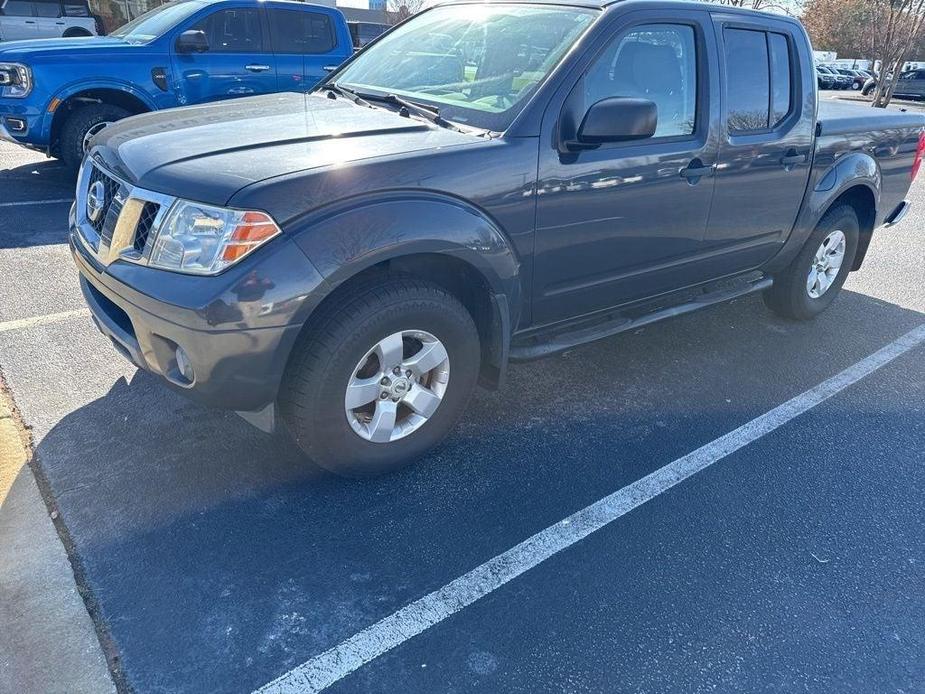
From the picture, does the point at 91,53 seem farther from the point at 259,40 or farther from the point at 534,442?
the point at 534,442

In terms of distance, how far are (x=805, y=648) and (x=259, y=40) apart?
796 cm

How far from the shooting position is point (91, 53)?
6.80 m

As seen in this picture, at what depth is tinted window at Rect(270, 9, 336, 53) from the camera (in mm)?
8094

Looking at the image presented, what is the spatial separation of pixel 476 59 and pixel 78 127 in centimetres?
533

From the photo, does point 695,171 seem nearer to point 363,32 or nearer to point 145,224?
point 145,224

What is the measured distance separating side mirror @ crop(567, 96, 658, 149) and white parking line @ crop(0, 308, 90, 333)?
317cm

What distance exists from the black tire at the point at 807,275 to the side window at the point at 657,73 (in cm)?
169

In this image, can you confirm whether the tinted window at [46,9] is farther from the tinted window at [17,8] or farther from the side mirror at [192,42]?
the side mirror at [192,42]

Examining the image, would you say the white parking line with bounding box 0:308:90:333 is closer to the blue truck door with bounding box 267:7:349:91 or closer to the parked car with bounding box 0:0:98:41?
the blue truck door with bounding box 267:7:349:91

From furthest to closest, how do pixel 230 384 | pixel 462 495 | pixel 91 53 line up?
pixel 91 53, pixel 462 495, pixel 230 384

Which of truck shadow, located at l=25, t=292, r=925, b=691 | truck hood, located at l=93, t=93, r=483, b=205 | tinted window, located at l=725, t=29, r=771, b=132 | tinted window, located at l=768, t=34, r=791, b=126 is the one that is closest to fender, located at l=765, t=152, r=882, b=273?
tinted window, located at l=768, t=34, r=791, b=126

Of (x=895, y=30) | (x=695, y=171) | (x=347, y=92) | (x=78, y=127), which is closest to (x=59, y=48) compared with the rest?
(x=78, y=127)

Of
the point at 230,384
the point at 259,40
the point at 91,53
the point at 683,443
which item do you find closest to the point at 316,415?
the point at 230,384

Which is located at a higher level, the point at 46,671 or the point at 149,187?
the point at 149,187
